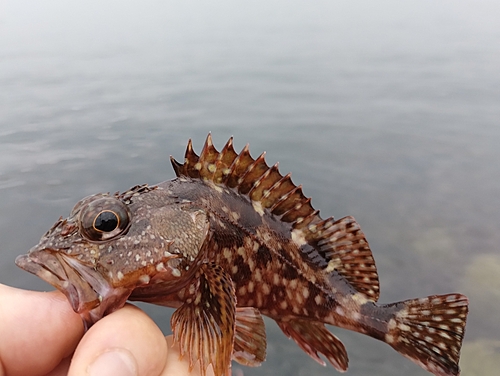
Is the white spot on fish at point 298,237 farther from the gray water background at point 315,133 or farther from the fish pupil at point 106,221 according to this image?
the gray water background at point 315,133

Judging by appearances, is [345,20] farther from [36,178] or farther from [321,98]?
[36,178]

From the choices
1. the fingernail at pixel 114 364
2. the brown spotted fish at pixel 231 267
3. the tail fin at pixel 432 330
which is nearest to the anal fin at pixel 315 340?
the brown spotted fish at pixel 231 267

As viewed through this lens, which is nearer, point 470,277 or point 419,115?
point 470,277

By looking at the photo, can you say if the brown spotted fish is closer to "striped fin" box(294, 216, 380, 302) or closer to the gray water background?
"striped fin" box(294, 216, 380, 302)

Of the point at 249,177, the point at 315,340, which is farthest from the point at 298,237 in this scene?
the point at 315,340

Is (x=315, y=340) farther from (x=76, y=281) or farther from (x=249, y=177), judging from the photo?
(x=76, y=281)

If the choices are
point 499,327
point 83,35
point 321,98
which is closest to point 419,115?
point 321,98

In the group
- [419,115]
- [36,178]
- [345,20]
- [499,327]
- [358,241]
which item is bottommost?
[36,178]
